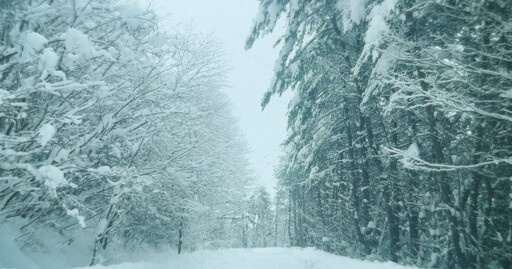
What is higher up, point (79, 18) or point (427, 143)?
point (79, 18)

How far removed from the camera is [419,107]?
6883 mm

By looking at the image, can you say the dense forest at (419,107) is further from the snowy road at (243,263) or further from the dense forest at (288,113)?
the snowy road at (243,263)

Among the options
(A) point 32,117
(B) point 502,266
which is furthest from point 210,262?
(B) point 502,266

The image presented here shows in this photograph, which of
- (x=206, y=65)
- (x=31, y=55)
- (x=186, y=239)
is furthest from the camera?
(x=186, y=239)

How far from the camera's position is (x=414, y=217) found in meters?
8.62

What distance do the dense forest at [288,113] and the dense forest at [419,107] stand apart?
5 cm

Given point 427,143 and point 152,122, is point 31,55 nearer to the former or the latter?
point 152,122

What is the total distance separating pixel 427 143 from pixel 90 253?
35.9 ft

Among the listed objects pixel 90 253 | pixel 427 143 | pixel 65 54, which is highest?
pixel 65 54

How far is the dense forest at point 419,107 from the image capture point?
4398mm

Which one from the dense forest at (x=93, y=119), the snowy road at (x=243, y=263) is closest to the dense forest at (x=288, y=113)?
the dense forest at (x=93, y=119)

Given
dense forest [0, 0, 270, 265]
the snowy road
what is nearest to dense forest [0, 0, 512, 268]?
dense forest [0, 0, 270, 265]

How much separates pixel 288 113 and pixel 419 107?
3.97m

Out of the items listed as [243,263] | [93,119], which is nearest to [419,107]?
[93,119]
